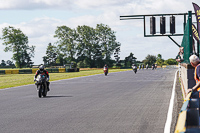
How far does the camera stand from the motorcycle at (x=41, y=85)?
1568cm

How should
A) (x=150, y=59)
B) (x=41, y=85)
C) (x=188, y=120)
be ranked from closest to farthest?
(x=188, y=120), (x=41, y=85), (x=150, y=59)

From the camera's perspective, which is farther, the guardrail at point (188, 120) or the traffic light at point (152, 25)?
the traffic light at point (152, 25)

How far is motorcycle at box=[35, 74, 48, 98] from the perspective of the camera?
51.4ft

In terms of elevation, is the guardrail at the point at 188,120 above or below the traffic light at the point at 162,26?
below

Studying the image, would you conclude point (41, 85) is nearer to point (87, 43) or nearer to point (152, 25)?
point (152, 25)

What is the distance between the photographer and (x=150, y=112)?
33.7 ft

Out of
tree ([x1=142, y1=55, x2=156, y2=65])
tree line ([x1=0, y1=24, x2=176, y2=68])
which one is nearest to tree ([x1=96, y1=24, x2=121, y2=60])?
tree line ([x1=0, y1=24, x2=176, y2=68])

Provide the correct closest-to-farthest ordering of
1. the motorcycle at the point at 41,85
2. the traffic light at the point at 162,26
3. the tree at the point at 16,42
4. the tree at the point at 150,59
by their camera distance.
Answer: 1. the motorcycle at the point at 41,85
2. the traffic light at the point at 162,26
3. the tree at the point at 16,42
4. the tree at the point at 150,59

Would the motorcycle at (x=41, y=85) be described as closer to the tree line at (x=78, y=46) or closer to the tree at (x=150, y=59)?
the tree line at (x=78, y=46)

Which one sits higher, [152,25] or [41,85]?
[152,25]

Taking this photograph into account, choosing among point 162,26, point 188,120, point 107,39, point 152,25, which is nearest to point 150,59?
point 107,39

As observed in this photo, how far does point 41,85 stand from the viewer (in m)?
15.8

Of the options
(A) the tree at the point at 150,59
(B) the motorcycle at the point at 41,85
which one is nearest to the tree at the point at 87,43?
(A) the tree at the point at 150,59

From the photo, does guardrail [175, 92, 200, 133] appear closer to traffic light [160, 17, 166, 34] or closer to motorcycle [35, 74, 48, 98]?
motorcycle [35, 74, 48, 98]
